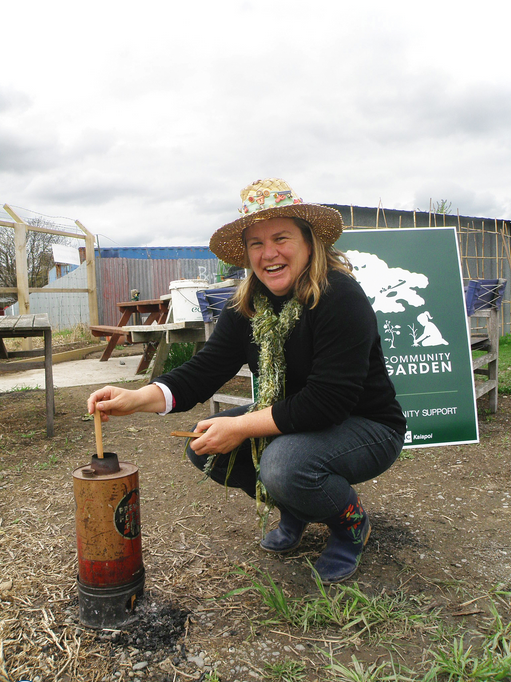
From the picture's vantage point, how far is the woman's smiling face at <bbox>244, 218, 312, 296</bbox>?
1861 mm

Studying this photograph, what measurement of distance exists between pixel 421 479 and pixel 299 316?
1.53m

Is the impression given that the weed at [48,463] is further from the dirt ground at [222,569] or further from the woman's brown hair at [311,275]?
the woman's brown hair at [311,275]

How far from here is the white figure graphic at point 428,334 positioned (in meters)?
3.26

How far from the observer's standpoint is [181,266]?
12.5 meters

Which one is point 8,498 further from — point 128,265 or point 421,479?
point 128,265

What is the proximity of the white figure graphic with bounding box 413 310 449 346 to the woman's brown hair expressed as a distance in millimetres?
1415

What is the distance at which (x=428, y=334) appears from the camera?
3271 mm

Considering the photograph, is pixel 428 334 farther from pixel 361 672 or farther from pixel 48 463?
pixel 48 463

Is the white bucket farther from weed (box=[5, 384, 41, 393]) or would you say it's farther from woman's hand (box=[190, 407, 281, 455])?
woman's hand (box=[190, 407, 281, 455])

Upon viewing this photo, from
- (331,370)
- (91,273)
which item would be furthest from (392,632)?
(91,273)

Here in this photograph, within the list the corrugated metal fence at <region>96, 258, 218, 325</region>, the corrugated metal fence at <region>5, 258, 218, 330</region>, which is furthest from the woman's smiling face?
the corrugated metal fence at <region>96, 258, 218, 325</region>

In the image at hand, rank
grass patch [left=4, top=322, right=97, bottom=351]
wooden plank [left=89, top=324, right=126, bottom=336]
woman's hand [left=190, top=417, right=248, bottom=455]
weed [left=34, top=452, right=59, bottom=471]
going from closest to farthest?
1. woman's hand [left=190, top=417, right=248, bottom=455]
2. weed [left=34, top=452, right=59, bottom=471]
3. wooden plank [left=89, top=324, right=126, bottom=336]
4. grass patch [left=4, top=322, right=97, bottom=351]

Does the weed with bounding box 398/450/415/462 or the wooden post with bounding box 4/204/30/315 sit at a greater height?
the wooden post with bounding box 4/204/30/315

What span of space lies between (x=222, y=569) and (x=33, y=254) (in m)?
9.70
